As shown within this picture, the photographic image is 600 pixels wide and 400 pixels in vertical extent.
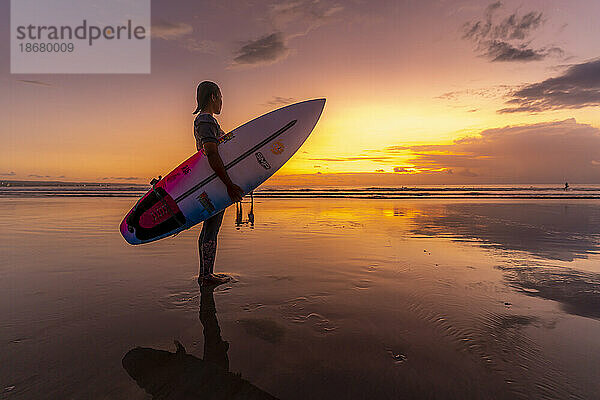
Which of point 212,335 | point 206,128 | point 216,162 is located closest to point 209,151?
point 216,162

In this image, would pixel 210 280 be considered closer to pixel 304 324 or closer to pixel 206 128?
pixel 304 324

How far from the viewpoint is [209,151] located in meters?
3.89

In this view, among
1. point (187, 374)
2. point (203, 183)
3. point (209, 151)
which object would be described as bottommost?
point (187, 374)

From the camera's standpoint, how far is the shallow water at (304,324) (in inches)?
77.9

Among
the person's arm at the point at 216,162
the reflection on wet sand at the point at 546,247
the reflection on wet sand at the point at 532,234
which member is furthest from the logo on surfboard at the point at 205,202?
the reflection on wet sand at the point at 532,234

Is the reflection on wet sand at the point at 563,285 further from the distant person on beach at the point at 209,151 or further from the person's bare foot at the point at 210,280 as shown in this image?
the distant person on beach at the point at 209,151

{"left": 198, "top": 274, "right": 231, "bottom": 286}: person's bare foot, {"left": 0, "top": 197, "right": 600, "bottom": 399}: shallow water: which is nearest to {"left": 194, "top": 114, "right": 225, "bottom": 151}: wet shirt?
{"left": 198, "top": 274, "right": 231, "bottom": 286}: person's bare foot

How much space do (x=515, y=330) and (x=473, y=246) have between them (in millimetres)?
4044

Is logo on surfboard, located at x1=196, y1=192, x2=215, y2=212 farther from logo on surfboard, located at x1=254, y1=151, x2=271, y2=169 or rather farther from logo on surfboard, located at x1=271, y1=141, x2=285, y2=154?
logo on surfboard, located at x1=271, y1=141, x2=285, y2=154

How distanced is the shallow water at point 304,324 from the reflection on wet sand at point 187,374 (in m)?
0.01

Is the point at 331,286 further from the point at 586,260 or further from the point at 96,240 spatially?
the point at 96,240

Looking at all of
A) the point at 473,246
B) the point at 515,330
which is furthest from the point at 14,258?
the point at 473,246

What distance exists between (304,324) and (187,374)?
A: 1082 mm

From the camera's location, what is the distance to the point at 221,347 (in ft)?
7.94
